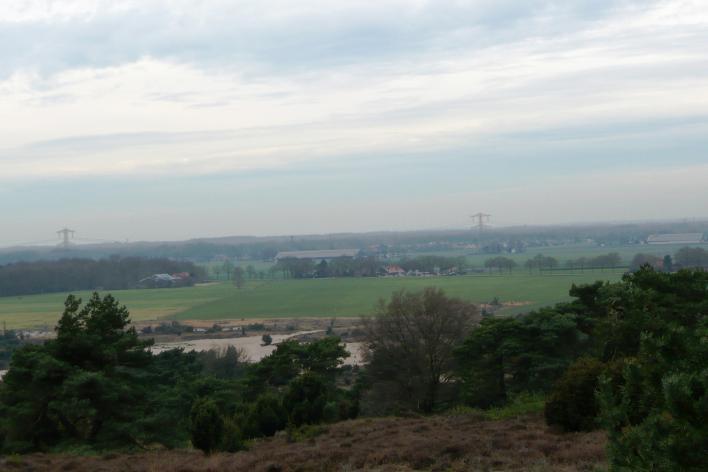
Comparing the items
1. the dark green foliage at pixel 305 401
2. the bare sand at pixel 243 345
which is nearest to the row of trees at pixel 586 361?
the dark green foliage at pixel 305 401

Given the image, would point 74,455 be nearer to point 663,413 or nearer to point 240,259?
point 663,413

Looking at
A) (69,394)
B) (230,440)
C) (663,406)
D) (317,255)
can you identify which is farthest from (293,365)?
(317,255)

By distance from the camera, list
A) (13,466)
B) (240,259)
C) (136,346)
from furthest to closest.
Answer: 1. (240,259)
2. (136,346)
3. (13,466)

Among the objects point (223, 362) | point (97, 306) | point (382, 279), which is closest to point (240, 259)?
point (382, 279)

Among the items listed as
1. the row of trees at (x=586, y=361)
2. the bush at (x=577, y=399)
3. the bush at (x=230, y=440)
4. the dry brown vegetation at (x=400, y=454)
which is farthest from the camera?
the bush at (x=230, y=440)

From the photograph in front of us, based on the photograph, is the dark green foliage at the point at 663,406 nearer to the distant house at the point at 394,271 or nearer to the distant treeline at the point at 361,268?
the distant house at the point at 394,271

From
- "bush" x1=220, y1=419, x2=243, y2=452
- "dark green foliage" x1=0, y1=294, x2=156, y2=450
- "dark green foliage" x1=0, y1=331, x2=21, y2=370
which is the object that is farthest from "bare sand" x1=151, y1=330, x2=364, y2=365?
Result: "bush" x1=220, y1=419, x2=243, y2=452

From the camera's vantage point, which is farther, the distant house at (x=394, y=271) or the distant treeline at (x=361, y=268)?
the distant treeline at (x=361, y=268)
